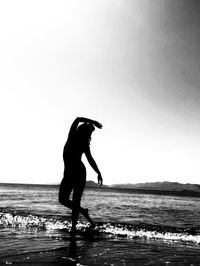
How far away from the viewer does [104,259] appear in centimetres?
403

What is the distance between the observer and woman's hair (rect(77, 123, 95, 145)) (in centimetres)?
611

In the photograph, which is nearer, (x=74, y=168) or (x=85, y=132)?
(x=74, y=168)

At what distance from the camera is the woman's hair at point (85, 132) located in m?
6.11

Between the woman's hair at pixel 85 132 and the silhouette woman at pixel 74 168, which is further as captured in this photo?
the woman's hair at pixel 85 132

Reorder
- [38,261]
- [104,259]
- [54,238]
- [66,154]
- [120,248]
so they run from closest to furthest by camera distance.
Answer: [38,261]
[104,259]
[120,248]
[54,238]
[66,154]

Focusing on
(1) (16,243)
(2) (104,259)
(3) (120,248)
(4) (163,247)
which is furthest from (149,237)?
(1) (16,243)

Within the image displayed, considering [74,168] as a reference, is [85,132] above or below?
above

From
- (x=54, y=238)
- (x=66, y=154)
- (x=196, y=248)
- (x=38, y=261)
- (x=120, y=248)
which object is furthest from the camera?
(x=66, y=154)

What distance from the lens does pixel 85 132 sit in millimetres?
6145

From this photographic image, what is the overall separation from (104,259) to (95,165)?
2510 millimetres

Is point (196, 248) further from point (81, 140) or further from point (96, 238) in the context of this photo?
point (81, 140)

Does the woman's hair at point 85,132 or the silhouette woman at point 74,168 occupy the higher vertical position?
the woman's hair at point 85,132

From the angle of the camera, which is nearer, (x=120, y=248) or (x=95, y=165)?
(x=120, y=248)

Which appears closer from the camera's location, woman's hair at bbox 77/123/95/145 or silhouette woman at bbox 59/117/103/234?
silhouette woman at bbox 59/117/103/234
